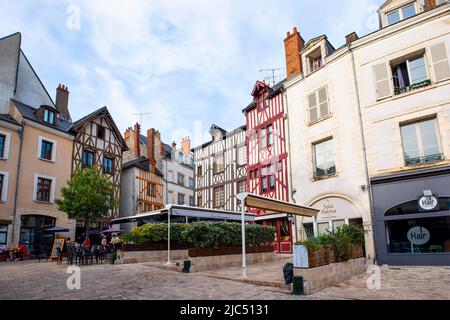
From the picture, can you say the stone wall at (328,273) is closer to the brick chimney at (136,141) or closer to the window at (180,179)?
the brick chimney at (136,141)

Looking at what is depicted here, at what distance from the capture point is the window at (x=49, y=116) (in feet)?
57.0

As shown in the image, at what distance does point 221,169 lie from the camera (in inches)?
802

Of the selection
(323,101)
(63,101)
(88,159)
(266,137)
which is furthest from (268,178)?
(63,101)

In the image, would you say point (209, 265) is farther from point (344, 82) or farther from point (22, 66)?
point (22, 66)

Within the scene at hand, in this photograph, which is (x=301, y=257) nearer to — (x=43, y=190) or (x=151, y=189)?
(x=43, y=190)

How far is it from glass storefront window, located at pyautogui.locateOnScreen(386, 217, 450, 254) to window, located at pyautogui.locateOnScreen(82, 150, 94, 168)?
1631 cm

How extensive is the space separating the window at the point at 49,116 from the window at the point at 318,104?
45.4 ft

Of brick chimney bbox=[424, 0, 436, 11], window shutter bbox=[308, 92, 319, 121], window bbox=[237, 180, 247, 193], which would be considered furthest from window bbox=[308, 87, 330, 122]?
window bbox=[237, 180, 247, 193]

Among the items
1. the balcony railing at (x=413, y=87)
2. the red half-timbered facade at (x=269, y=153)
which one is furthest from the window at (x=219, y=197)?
the balcony railing at (x=413, y=87)

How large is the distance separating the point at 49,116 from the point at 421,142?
17684mm

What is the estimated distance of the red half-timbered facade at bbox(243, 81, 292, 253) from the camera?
1496 centimetres

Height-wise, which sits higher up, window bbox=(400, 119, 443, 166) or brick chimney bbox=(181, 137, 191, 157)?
brick chimney bbox=(181, 137, 191, 157)

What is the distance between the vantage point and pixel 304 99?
13.7 meters

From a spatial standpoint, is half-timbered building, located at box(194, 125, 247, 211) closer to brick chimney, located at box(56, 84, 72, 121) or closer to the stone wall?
brick chimney, located at box(56, 84, 72, 121)
